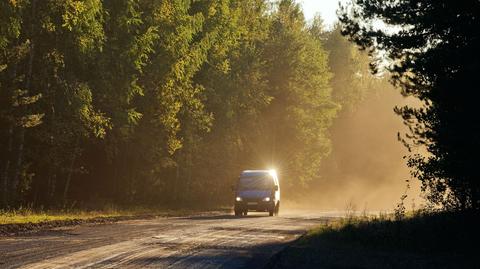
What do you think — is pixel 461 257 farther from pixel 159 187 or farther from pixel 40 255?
pixel 159 187

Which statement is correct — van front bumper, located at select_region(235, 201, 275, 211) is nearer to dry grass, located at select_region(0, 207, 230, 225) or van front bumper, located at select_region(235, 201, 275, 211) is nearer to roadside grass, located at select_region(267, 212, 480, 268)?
dry grass, located at select_region(0, 207, 230, 225)

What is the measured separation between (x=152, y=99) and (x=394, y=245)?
70.8ft

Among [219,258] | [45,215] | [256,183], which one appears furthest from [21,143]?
[219,258]

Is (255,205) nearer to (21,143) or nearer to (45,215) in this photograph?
(21,143)

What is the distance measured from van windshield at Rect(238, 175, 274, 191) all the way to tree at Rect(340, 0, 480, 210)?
55.2 ft

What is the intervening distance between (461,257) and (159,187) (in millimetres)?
32113

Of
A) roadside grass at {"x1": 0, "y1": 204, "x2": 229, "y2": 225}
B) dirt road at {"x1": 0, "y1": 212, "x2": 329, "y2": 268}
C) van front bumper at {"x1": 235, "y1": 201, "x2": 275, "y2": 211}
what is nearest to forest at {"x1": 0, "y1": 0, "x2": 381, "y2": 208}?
roadside grass at {"x1": 0, "y1": 204, "x2": 229, "y2": 225}

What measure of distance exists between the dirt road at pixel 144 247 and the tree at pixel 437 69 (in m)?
4.33

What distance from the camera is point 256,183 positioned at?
36.9m

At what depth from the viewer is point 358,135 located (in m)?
97.6

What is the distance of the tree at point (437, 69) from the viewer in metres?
15.7

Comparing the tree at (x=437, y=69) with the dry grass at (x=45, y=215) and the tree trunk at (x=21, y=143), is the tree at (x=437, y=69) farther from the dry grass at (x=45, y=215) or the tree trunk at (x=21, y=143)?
the tree trunk at (x=21, y=143)

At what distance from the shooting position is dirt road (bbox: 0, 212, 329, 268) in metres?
13.2

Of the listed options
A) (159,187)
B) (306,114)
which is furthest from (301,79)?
(159,187)
